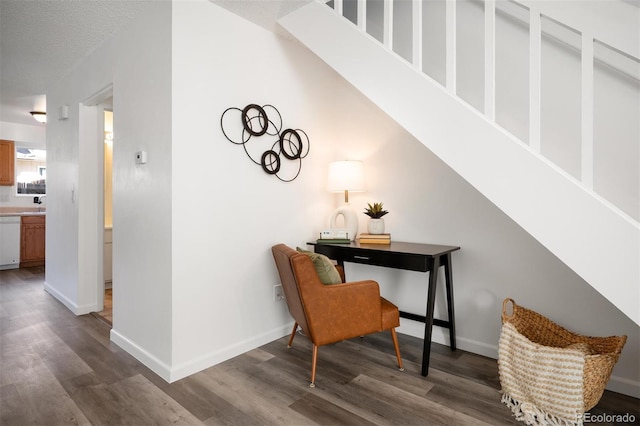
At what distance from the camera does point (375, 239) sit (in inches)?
108

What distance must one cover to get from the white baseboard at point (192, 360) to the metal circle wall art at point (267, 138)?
1219 millimetres

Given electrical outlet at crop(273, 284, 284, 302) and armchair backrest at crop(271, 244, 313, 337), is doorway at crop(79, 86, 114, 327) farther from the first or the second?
armchair backrest at crop(271, 244, 313, 337)

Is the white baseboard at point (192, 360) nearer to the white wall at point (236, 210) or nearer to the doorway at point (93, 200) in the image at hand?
the white wall at point (236, 210)

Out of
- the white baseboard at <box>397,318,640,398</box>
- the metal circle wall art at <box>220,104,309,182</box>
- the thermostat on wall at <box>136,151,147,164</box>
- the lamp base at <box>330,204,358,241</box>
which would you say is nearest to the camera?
the white baseboard at <box>397,318,640,398</box>

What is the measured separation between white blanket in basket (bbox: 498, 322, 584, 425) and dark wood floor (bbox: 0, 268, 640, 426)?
0.38ft

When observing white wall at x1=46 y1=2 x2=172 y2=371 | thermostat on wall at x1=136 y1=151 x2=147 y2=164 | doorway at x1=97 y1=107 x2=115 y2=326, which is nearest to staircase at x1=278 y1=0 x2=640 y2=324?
white wall at x1=46 y1=2 x2=172 y2=371

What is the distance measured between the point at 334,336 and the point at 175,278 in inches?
39.9

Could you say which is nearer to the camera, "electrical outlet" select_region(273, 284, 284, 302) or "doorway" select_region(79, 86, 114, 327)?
"electrical outlet" select_region(273, 284, 284, 302)

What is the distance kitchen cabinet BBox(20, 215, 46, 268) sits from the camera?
18.8 ft

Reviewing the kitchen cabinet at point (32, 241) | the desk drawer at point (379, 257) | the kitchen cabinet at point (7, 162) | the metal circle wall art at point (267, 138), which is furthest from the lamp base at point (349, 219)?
the kitchen cabinet at point (7, 162)

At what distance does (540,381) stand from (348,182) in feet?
5.84

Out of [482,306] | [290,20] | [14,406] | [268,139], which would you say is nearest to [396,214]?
[482,306]

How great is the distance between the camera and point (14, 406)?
1.91m

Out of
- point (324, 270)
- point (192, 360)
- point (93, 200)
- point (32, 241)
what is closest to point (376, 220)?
point (324, 270)
